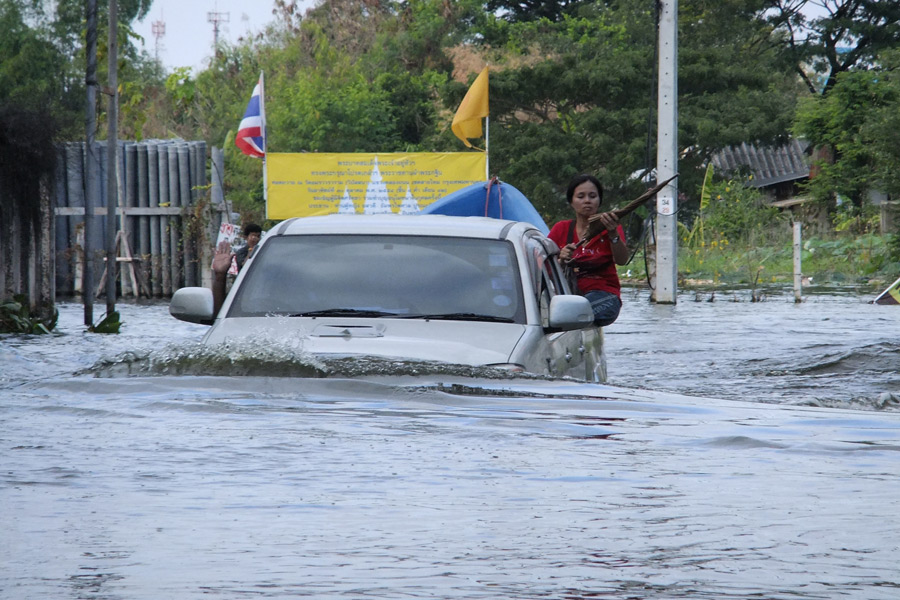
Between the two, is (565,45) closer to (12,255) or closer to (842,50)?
(842,50)

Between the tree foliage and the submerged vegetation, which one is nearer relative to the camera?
the submerged vegetation

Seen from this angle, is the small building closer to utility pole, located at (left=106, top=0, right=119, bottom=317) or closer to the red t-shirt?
utility pole, located at (left=106, top=0, right=119, bottom=317)

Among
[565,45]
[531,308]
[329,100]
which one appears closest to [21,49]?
[329,100]

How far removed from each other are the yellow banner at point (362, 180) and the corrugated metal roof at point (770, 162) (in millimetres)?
32715

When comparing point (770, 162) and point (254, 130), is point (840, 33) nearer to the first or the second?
point (770, 162)

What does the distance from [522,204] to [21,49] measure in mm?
42233

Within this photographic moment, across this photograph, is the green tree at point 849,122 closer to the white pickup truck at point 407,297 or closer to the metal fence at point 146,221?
the metal fence at point 146,221

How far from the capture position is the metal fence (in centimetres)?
2312

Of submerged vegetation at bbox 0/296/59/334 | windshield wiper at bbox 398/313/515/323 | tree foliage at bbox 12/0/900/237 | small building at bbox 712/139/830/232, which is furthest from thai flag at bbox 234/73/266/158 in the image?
small building at bbox 712/139/830/232

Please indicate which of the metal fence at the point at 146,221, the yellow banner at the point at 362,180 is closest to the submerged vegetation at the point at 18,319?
the metal fence at the point at 146,221

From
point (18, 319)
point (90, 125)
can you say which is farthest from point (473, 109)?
point (18, 319)

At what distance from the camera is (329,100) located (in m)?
53.5

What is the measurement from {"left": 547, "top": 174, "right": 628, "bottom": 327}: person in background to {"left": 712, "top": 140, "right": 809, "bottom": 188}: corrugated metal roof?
45572 mm

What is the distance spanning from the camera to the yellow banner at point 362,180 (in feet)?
76.8
